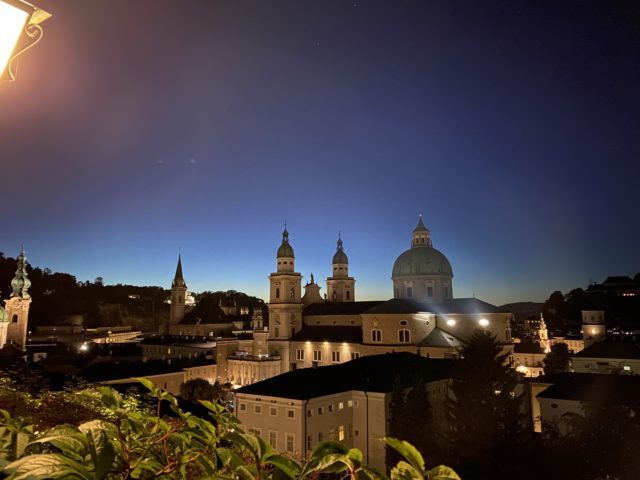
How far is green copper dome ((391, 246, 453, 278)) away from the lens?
6362 centimetres

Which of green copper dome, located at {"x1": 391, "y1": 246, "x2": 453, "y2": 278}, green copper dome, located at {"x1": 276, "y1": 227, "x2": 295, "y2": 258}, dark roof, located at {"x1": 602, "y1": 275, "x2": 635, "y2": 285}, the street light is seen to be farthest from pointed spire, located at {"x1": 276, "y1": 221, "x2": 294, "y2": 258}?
dark roof, located at {"x1": 602, "y1": 275, "x2": 635, "y2": 285}

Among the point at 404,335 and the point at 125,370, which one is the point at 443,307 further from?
the point at 125,370

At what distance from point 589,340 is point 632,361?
37924 millimetres

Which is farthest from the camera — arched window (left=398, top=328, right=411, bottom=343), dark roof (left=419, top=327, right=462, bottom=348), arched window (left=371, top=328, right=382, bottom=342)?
arched window (left=371, top=328, right=382, bottom=342)

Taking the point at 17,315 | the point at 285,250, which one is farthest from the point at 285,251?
the point at 17,315

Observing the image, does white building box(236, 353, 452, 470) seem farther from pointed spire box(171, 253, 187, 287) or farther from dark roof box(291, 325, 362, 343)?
pointed spire box(171, 253, 187, 287)

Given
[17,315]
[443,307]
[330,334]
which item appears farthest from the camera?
[17,315]

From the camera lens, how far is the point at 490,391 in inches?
1010

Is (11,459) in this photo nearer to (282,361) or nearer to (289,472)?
(289,472)

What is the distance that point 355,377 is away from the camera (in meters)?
33.7

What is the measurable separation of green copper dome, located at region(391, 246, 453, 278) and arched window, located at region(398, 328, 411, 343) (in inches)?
546

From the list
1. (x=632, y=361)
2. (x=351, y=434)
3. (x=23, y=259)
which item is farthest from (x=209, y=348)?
(x=632, y=361)

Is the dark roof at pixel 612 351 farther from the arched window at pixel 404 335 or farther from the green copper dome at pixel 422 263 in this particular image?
the arched window at pixel 404 335

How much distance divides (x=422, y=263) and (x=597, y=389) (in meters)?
35.2
